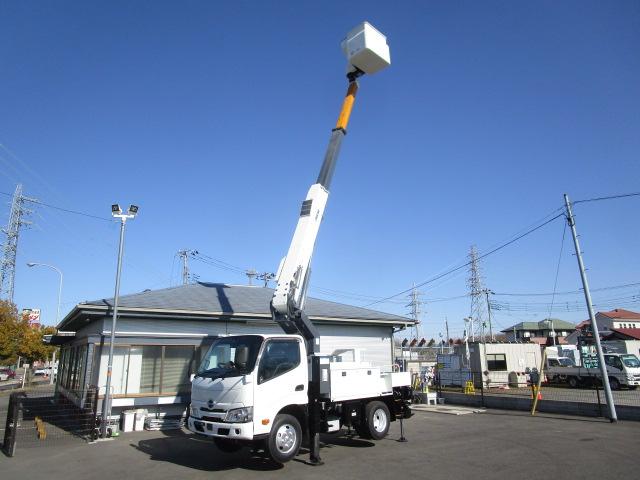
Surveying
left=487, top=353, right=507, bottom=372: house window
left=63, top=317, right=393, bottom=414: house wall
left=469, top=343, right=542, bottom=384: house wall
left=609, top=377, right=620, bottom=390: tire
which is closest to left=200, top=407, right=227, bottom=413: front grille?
left=63, top=317, right=393, bottom=414: house wall

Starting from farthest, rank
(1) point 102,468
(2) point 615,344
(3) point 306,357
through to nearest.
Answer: (2) point 615,344, (3) point 306,357, (1) point 102,468

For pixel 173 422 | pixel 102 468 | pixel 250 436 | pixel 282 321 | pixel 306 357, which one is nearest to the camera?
pixel 250 436

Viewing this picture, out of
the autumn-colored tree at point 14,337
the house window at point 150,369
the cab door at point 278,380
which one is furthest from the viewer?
the autumn-colored tree at point 14,337

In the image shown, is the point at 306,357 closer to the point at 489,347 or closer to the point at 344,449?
the point at 344,449

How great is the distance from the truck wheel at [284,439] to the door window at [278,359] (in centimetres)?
85

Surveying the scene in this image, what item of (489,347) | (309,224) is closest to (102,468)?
(309,224)

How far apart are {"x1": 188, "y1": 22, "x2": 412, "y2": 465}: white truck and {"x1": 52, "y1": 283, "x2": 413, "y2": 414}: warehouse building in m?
3.33

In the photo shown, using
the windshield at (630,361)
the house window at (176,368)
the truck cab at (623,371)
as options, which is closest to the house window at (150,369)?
the house window at (176,368)

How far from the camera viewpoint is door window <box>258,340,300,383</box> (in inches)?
349

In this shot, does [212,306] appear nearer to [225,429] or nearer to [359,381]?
[359,381]

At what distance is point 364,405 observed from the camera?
11.0 meters

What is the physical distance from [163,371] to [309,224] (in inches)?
295

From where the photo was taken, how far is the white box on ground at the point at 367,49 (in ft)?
39.1

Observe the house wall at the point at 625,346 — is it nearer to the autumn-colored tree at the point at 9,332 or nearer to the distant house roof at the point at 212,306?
the distant house roof at the point at 212,306
